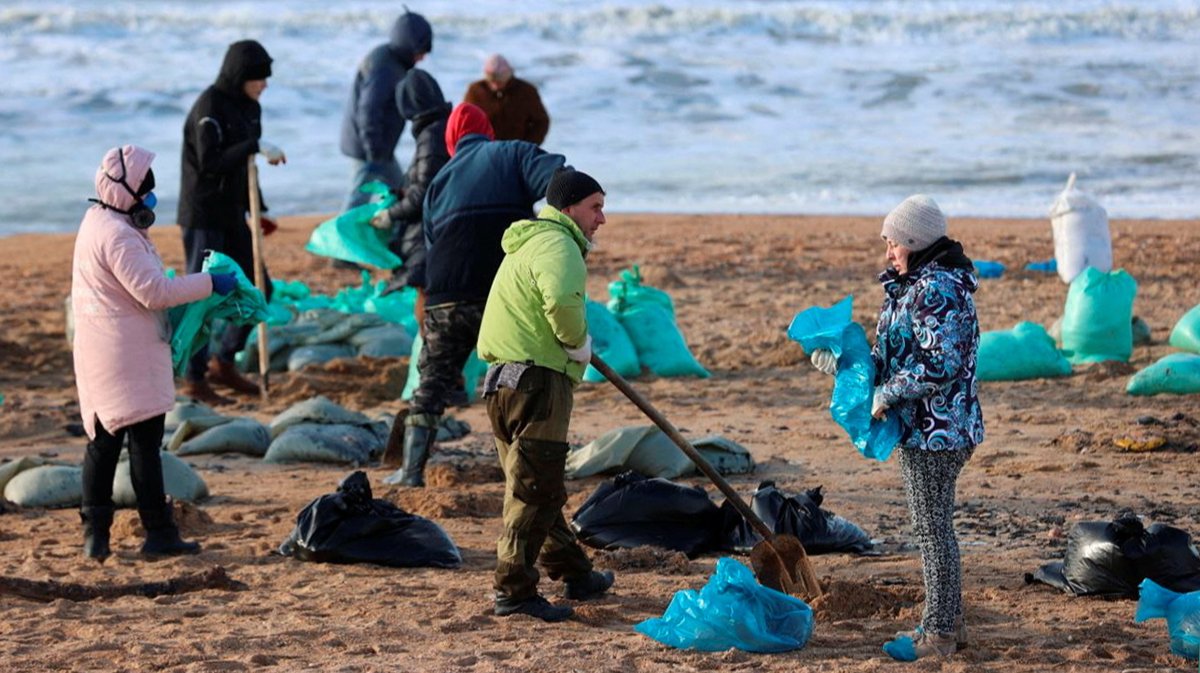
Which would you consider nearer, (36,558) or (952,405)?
(952,405)

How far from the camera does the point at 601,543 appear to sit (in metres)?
6.60

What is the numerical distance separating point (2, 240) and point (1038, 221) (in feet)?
32.0

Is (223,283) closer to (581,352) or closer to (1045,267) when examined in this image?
(581,352)

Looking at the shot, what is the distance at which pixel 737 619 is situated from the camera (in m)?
5.09

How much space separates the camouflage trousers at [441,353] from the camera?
7371 millimetres

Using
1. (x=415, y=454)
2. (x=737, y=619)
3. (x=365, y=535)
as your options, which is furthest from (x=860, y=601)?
(x=415, y=454)

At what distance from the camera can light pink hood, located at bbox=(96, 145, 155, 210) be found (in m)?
6.36

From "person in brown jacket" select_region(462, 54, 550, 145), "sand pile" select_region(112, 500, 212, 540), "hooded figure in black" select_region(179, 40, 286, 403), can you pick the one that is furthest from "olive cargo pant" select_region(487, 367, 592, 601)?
"person in brown jacket" select_region(462, 54, 550, 145)

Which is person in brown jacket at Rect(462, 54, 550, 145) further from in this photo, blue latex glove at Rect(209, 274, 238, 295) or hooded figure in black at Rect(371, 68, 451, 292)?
blue latex glove at Rect(209, 274, 238, 295)

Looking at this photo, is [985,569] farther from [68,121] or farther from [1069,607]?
[68,121]

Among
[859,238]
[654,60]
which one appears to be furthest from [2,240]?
[654,60]

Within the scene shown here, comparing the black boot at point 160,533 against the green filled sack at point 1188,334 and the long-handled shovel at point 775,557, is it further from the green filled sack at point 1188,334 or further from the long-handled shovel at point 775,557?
the green filled sack at point 1188,334

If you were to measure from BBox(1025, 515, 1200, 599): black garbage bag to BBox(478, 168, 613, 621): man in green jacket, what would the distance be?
1.67m

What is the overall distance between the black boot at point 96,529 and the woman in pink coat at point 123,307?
22cm
